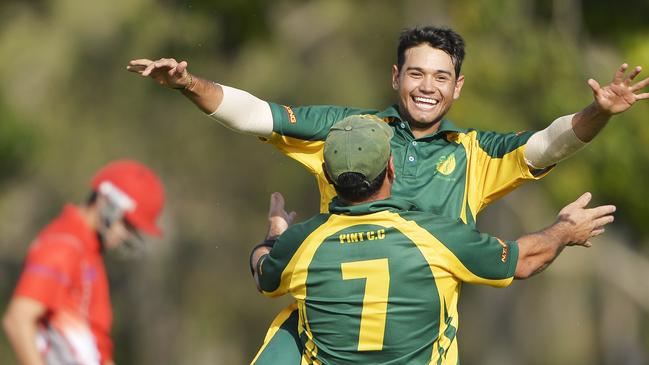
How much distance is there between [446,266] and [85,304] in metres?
2.00

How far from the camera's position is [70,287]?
25.4 ft

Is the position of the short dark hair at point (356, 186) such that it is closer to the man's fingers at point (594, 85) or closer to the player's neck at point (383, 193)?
the player's neck at point (383, 193)

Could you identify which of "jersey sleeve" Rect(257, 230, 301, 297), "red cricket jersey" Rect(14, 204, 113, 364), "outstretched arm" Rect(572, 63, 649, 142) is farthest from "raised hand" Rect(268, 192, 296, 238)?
"outstretched arm" Rect(572, 63, 649, 142)

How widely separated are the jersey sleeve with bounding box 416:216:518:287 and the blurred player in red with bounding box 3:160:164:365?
1614 mm

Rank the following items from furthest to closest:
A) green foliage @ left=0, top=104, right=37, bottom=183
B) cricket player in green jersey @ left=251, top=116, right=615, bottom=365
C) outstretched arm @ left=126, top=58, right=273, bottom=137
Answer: green foliage @ left=0, top=104, right=37, bottom=183
outstretched arm @ left=126, top=58, right=273, bottom=137
cricket player in green jersey @ left=251, top=116, right=615, bottom=365

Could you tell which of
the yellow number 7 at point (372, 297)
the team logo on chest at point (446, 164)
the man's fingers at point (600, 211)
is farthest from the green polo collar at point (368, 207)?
the man's fingers at point (600, 211)

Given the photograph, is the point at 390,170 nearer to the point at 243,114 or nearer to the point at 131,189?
the point at 243,114

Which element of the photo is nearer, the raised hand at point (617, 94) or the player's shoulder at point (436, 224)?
the player's shoulder at point (436, 224)

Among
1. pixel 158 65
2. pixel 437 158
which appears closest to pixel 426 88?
pixel 437 158

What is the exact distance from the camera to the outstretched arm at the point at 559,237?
7.54 m

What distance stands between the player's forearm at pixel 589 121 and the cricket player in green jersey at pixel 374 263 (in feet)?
2.34

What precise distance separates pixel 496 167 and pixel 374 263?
4.08 feet

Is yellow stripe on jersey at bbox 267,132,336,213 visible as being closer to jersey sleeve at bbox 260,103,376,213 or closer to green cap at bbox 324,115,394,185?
jersey sleeve at bbox 260,103,376,213

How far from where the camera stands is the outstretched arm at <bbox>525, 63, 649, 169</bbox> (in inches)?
295
